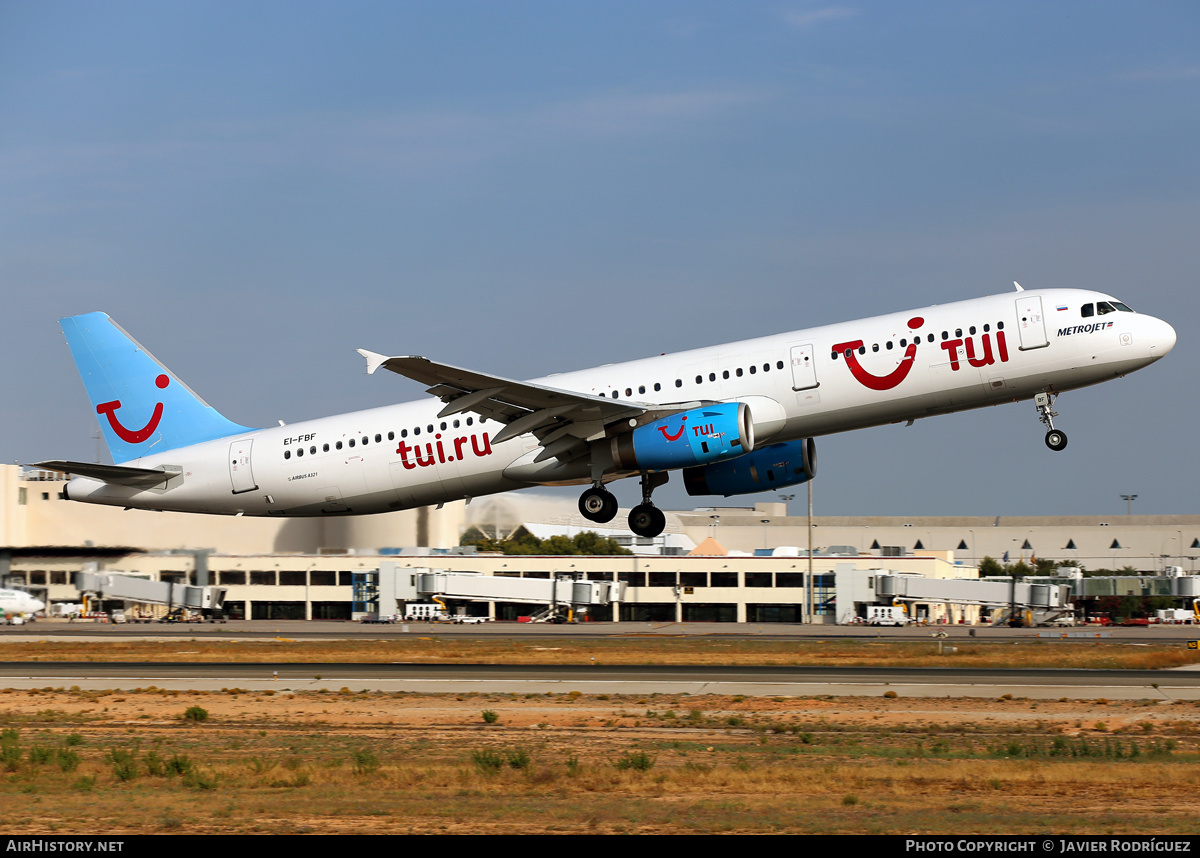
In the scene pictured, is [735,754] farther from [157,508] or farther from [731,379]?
[157,508]

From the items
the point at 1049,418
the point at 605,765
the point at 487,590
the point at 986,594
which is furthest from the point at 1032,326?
the point at 487,590

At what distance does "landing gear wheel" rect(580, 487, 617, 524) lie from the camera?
119 feet

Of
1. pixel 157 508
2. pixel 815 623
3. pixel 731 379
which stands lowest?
pixel 815 623

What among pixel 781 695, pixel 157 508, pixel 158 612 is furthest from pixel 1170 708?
pixel 158 612

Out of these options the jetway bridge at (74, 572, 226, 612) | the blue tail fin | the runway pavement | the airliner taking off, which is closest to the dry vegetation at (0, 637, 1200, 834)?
the runway pavement

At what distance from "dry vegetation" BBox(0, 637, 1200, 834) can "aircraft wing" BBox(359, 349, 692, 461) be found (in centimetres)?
761

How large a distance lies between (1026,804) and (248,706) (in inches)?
722

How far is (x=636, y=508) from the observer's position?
37906mm

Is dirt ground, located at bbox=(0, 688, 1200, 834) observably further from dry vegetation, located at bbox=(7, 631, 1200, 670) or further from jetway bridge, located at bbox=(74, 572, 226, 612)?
jetway bridge, located at bbox=(74, 572, 226, 612)

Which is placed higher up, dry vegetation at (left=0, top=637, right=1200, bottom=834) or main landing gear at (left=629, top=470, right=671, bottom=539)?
main landing gear at (left=629, top=470, right=671, bottom=539)

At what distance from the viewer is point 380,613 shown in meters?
74.9

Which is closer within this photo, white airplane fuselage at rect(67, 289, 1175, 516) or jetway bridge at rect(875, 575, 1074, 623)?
white airplane fuselage at rect(67, 289, 1175, 516)

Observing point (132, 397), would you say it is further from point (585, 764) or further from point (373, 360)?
point (585, 764)
